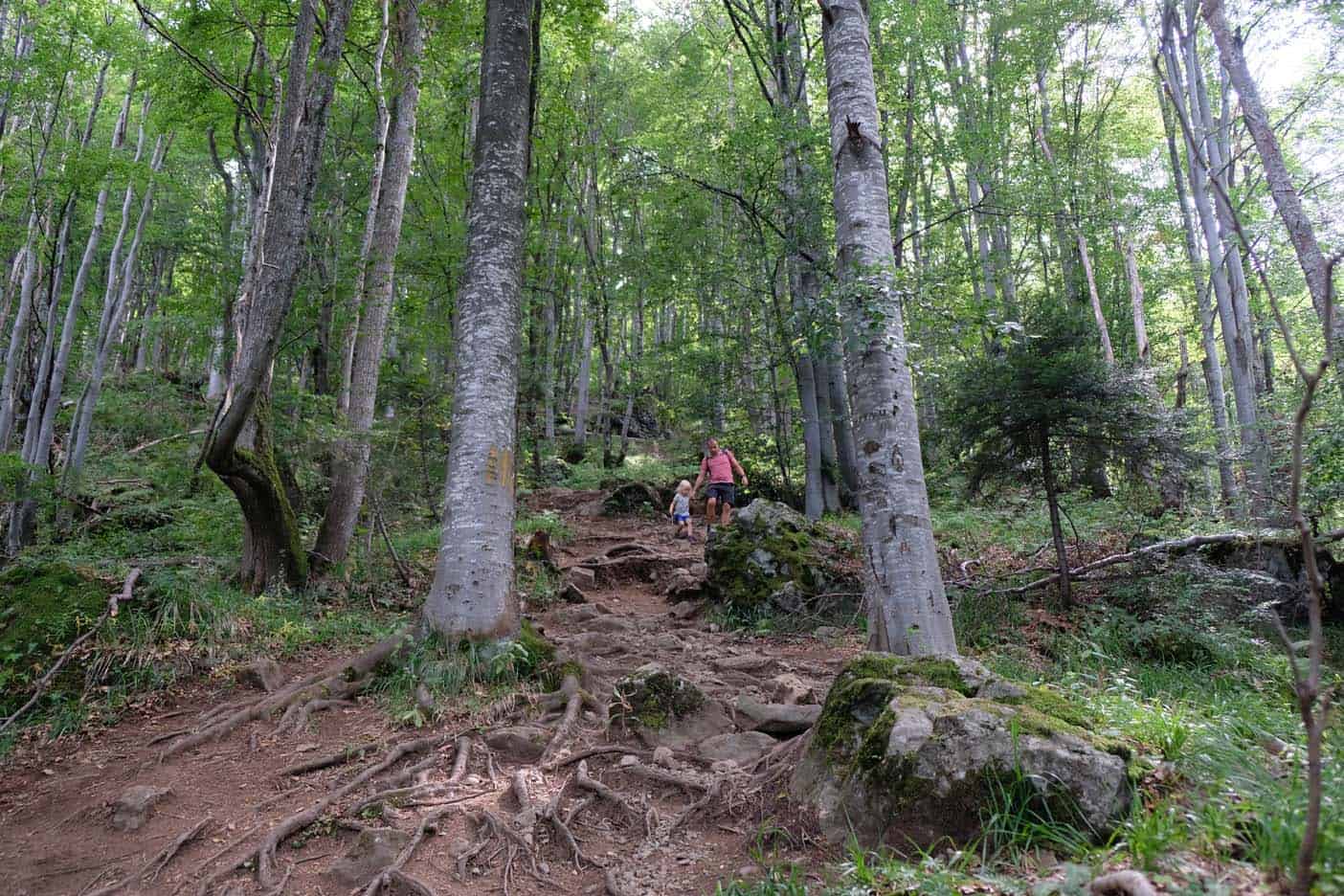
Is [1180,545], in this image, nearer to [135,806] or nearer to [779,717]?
[779,717]

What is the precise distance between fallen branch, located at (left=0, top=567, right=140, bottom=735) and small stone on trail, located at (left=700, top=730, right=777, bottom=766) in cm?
480

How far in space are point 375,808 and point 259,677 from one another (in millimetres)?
2627

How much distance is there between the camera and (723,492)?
493 inches

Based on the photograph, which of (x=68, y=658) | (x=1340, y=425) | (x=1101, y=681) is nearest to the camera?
(x=1101, y=681)

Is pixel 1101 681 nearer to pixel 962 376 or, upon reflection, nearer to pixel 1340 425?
pixel 962 376

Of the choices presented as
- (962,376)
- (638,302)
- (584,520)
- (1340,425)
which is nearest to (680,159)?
(638,302)

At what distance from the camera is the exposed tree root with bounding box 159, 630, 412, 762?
15.3 feet

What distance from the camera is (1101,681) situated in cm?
443

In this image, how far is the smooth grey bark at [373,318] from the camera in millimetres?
8281

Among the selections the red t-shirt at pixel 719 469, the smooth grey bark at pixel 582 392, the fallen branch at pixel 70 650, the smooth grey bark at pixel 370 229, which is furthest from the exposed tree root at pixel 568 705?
the smooth grey bark at pixel 582 392

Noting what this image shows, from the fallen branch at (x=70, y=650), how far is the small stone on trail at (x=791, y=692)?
536cm

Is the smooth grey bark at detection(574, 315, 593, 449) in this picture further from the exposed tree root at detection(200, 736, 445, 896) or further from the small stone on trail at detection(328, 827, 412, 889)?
the small stone on trail at detection(328, 827, 412, 889)

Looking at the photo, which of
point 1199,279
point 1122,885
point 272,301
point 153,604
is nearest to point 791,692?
Answer: point 1122,885

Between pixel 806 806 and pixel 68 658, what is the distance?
581cm
